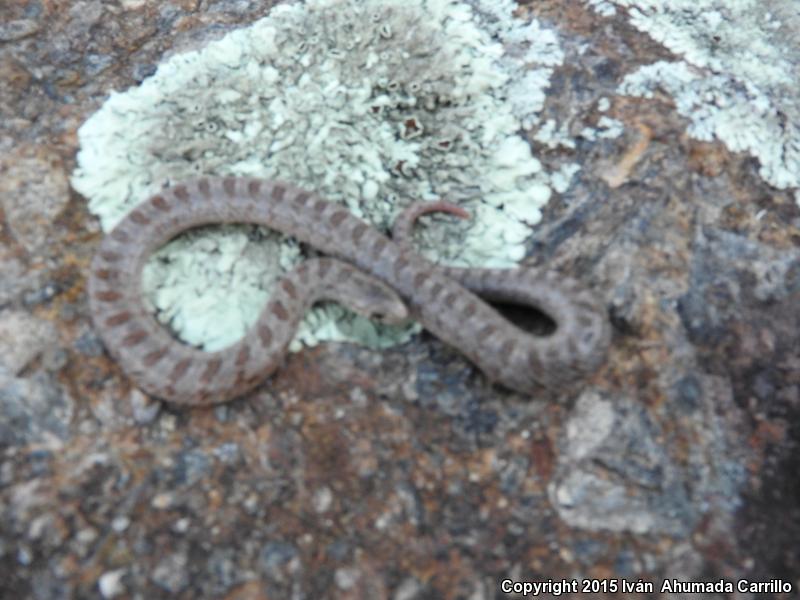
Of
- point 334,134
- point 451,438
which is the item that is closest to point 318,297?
point 451,438

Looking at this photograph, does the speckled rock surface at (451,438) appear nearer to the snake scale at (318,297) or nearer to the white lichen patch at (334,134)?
the snake scale at (318,297)

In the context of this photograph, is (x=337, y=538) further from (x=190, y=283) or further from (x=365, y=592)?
(x=190, y=283)

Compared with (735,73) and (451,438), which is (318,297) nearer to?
(451,438)

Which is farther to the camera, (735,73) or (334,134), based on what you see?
(735,73)

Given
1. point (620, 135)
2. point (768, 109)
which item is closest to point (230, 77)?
point (620, 135)

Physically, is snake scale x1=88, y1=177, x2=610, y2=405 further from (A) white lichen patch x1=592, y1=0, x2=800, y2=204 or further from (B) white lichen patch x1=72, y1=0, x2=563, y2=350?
(A) white lichen patch x1=592, y1=0, x2=800, y2=204

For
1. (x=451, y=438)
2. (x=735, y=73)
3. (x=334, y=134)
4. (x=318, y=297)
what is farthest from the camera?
(x=735, y=73)

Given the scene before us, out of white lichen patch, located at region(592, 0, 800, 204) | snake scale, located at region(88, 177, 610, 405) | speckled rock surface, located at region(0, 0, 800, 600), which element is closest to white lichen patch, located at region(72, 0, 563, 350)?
snake scale, located at region(88, 177, 610, 405)
